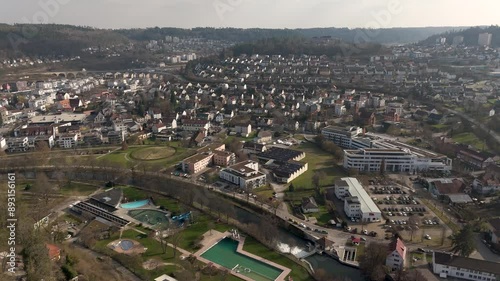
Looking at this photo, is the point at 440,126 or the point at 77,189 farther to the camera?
the point at 440,126

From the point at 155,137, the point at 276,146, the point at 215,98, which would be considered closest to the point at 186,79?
the point at 215,98

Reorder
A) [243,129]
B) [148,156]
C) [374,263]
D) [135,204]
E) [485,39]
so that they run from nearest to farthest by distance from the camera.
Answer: [374,263] < [135,204] < [148,156] < [243,129] < [485,39]

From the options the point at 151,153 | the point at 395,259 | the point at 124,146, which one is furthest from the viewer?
the point at 124,146

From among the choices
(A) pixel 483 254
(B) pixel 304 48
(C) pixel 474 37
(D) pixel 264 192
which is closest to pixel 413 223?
(A) pixel 483 254

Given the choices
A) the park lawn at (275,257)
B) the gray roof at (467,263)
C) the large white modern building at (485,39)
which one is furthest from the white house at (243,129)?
the large white modern building at (485,39)

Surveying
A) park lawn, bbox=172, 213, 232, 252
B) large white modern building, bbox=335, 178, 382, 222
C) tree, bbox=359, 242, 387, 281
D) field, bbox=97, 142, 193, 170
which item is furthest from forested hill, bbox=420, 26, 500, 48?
park lawn, bbox=172, 213, 232, 252

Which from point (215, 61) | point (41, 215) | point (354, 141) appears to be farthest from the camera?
point (215, 61)

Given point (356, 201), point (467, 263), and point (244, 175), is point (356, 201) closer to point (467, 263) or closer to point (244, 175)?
point (467, 263)

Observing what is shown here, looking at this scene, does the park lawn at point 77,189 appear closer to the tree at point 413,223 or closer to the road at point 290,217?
the road at point 290,217

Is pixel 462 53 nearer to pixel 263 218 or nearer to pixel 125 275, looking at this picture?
pixel 263 218
